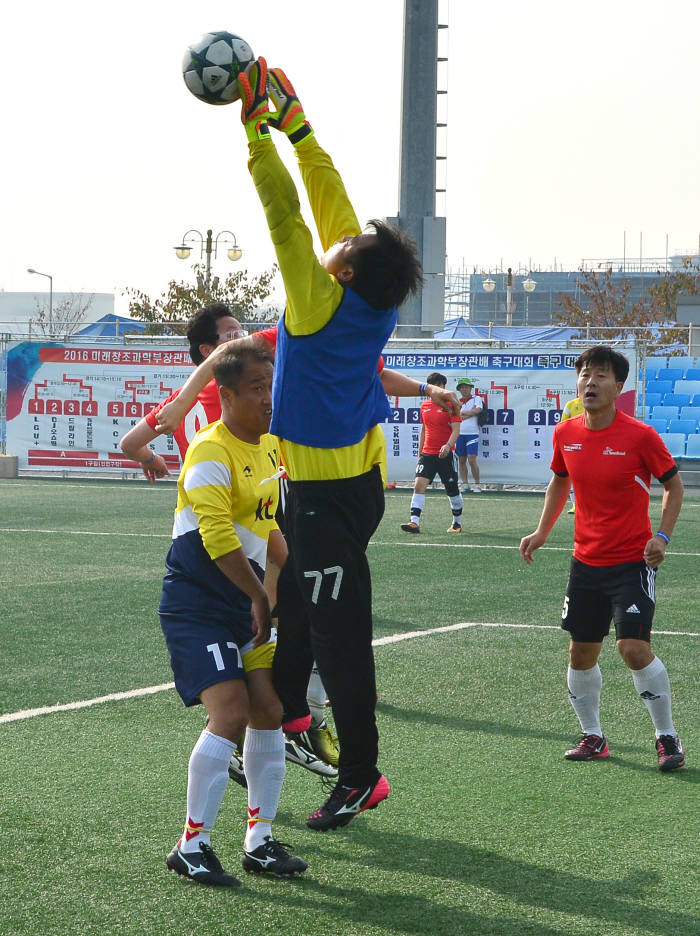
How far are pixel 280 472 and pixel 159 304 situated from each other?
137 feet

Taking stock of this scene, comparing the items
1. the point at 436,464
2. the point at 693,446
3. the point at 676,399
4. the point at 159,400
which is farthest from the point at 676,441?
the point at 159,400

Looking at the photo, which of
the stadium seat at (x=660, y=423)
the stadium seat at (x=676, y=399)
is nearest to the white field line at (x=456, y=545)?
the stadium seat at (x=660, y=423)

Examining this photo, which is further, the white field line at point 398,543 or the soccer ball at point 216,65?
the white field line at point 398,543

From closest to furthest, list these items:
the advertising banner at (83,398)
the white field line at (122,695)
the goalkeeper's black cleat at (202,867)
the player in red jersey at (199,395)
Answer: the goalkeeper's black cleat at (202,867) < the player in red jersey at (199,395) < the white field line at (122,695) < the advertising banner at (83,398)

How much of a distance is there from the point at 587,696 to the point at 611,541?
2.42 ft

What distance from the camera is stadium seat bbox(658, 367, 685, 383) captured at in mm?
25938

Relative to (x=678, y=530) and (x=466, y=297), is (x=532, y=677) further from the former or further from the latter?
(x=466, y=297)

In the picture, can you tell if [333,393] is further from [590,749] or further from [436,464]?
[436,464]

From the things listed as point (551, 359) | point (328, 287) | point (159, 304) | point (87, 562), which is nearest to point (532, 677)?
point (328, 287)

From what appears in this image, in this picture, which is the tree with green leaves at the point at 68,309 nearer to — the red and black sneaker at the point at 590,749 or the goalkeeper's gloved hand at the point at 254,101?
the red and black sneaker at the point at 590,749

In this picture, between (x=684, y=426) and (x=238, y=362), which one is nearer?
(x=238, y=362)

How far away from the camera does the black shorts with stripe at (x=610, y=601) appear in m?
5.57

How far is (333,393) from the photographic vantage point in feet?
12.4

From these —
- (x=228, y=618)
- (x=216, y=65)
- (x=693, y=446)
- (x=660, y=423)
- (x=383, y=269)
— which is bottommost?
(x=693, y=446)
